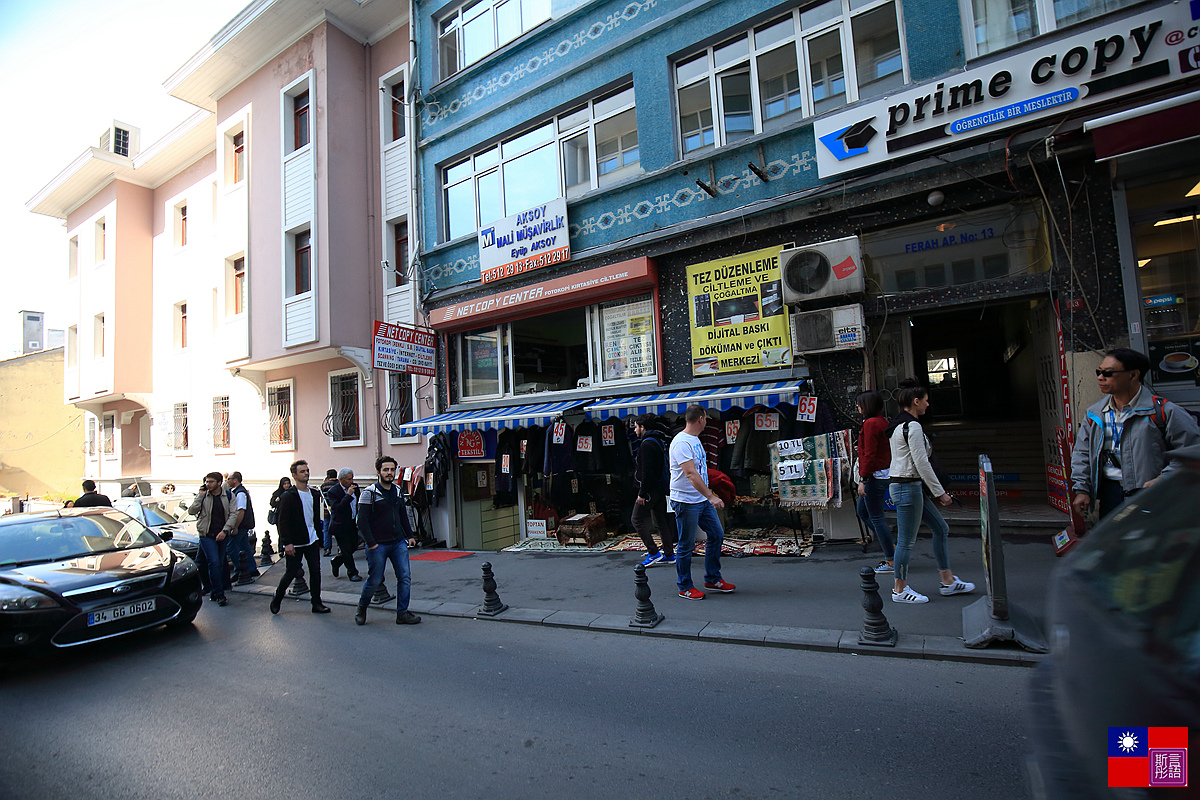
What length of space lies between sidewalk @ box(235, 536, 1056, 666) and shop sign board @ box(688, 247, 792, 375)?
3.00m

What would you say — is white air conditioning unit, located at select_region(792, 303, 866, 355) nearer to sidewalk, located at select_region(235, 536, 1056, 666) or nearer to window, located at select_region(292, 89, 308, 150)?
sidewalk, located at select_region(235, 536, 1056, 666)

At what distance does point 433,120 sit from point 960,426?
42.1ft

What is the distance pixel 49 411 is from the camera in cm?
3022

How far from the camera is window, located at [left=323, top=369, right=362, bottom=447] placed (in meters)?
14.8

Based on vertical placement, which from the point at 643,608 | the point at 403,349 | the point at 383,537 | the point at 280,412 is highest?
the point at 403,349

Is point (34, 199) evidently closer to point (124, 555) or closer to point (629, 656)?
point (124, 555)

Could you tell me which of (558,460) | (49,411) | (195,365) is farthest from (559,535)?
(49,411)

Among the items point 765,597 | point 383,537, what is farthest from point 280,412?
point 765,597

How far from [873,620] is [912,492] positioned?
1.30 m

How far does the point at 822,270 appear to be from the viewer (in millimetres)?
8469

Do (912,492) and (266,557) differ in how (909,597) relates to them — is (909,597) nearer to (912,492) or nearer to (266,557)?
(912,492)

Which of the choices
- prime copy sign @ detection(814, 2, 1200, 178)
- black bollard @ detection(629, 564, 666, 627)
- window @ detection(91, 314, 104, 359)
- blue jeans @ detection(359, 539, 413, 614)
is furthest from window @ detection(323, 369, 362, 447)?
window @ detection(91, 314, 104, 359)

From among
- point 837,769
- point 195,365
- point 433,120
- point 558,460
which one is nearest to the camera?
point 837,769

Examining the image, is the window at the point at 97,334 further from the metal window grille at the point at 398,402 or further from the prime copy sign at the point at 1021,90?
the prime copy sign at the point at 1021,90
